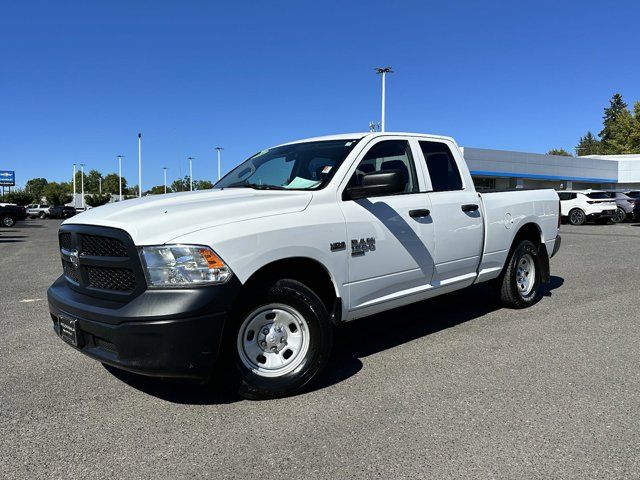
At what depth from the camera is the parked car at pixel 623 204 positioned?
80.4 ft

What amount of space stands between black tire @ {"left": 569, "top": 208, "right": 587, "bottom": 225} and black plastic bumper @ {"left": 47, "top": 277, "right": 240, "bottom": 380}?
2454cm

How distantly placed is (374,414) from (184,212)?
5.99ft

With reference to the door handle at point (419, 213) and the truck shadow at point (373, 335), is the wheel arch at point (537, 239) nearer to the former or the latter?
the truck shadow at point (373, 335)

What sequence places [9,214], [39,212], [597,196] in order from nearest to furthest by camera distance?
[597,196], [9,214], [39,212]

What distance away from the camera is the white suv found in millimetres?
23688

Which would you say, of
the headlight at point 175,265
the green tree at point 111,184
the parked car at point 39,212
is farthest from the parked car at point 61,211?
the green tree at point 111,184

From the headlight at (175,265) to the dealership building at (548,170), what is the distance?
34.3 metres

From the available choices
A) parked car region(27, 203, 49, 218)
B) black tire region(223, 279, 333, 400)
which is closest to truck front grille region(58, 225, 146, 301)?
black tire region(223, 279, 333, 400)

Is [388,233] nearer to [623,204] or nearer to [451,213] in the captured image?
[451,213]

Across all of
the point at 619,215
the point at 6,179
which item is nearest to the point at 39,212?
the point at 6,179

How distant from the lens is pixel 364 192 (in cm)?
404

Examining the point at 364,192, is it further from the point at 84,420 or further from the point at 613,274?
the point at 613,274

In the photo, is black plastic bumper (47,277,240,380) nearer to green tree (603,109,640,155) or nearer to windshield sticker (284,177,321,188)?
windshield sticker (284,177,321,188)

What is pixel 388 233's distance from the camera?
429 cm
